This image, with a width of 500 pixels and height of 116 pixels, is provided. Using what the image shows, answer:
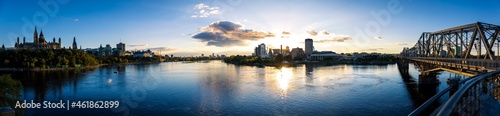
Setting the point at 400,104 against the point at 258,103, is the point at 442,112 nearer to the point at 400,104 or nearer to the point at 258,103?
the point at 258,103

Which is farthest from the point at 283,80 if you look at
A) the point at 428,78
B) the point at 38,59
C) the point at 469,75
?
the point at 38,59

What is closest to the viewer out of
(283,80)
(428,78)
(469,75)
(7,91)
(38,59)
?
(7,91)

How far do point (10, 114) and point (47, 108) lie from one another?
21.8m

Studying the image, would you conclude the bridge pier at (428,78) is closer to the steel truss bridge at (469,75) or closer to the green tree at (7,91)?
the steel truss bridge at (469,75)

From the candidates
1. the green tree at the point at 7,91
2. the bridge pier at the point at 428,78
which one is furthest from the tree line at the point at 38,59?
the bridge pier at the point at 428,78

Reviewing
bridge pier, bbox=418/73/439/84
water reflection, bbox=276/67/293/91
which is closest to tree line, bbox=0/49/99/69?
water reflection, bbox=276/67/293/91

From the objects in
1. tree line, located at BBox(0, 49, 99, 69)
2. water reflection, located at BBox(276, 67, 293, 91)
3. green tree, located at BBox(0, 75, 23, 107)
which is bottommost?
water reflection, located at BBox(276, 67, 293, 91)

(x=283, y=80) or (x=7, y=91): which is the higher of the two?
(x=7, y=91)

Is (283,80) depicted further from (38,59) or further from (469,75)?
(38,59)

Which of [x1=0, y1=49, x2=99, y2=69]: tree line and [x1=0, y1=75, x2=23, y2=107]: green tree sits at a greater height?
[x1=0, y1=49, x2=99, y2=69]: tree line

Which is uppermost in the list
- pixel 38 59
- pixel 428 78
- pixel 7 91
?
pixel 38 59

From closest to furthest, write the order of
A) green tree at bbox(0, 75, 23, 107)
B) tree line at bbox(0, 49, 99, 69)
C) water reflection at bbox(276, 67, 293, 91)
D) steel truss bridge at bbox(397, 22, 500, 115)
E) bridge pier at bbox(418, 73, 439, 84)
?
steel truss bridge at bbox(397, 22, 500, 115)
green tree at bbox(0, 75, 23, 107)
water reflection at bbox(276, 67, 293, 91)
bridge pier at bbox(418, 73, 439, 84)
tree line at bbox(0, 49, 99, 69)

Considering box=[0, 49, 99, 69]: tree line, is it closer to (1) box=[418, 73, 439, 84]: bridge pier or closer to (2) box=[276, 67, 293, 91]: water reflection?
(2) box=[276, 67, 293, 91]: water reflection

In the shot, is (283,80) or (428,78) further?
(283,80)
